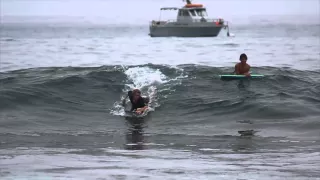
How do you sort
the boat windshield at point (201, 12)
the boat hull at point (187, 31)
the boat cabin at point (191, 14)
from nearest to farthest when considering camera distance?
the boat cabin at point (191, 14) → the boat windshield at point (201, 12) → the boat hull at point (187, 31)

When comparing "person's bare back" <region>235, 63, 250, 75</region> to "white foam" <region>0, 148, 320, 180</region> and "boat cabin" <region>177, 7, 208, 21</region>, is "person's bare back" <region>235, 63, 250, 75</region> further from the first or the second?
"boat cabin" <region>177, 7, 208, 21</region>

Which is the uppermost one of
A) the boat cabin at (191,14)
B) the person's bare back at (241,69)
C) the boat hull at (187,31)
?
the boat cabin at (191,14)

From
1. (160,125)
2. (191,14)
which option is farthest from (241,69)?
(191,14)

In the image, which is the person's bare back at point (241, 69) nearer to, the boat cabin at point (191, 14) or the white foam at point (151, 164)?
the white foam at point (151, 164)

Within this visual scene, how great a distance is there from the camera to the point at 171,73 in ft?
84.9

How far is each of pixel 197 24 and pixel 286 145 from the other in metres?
63.7

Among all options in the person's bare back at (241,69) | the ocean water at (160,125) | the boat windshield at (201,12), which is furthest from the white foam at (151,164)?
the boat windshield at (201,12)

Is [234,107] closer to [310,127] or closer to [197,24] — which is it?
[310,127]

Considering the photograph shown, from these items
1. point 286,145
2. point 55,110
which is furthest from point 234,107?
point 286,145

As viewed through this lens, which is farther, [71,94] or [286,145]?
[71,94]

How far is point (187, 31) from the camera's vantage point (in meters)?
76.7

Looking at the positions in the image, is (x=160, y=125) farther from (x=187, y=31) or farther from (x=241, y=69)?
(x=187, y=31)

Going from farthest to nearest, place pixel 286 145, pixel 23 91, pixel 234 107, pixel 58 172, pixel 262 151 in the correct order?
pixel 23 91 < pixel 234 107 < pixel 286 145 < pixel 262 151 < pixel 58 172

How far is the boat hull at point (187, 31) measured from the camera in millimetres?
76312
